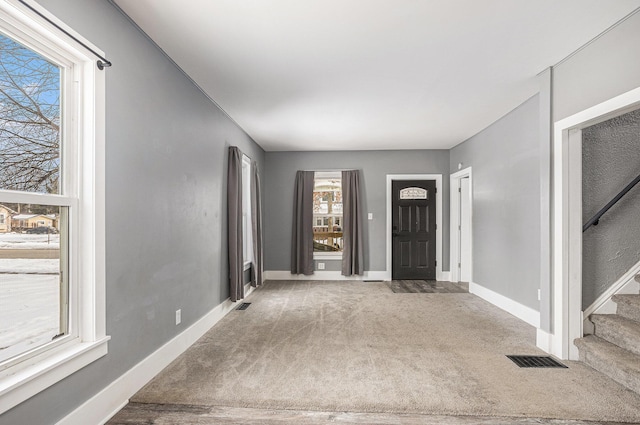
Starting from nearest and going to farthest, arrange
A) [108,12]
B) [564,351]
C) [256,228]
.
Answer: [108,12] → [564,351] → [256,228]

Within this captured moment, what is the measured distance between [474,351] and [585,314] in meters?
0.94

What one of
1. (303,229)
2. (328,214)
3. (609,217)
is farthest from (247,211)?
(609,217)

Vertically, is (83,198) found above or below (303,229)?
above

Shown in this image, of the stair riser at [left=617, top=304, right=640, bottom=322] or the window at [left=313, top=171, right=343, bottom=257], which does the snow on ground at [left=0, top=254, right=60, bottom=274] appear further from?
the window at [left=313, top=171, right=343, bottom=257]

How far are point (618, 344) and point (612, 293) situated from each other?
43cm

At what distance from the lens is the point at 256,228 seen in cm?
504

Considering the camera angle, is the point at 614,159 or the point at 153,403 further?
the point at 614,159

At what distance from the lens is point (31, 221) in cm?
155

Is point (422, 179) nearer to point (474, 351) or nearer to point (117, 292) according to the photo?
point (474, 351)

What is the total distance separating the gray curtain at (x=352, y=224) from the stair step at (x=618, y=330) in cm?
367

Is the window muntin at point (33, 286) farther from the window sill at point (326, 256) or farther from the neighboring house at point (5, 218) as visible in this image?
the window sill at point (326, 256)

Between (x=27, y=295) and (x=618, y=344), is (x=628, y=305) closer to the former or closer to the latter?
(x=618, y=344)

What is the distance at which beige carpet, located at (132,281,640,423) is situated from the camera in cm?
202

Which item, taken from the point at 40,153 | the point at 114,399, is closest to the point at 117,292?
the point at 114,399
